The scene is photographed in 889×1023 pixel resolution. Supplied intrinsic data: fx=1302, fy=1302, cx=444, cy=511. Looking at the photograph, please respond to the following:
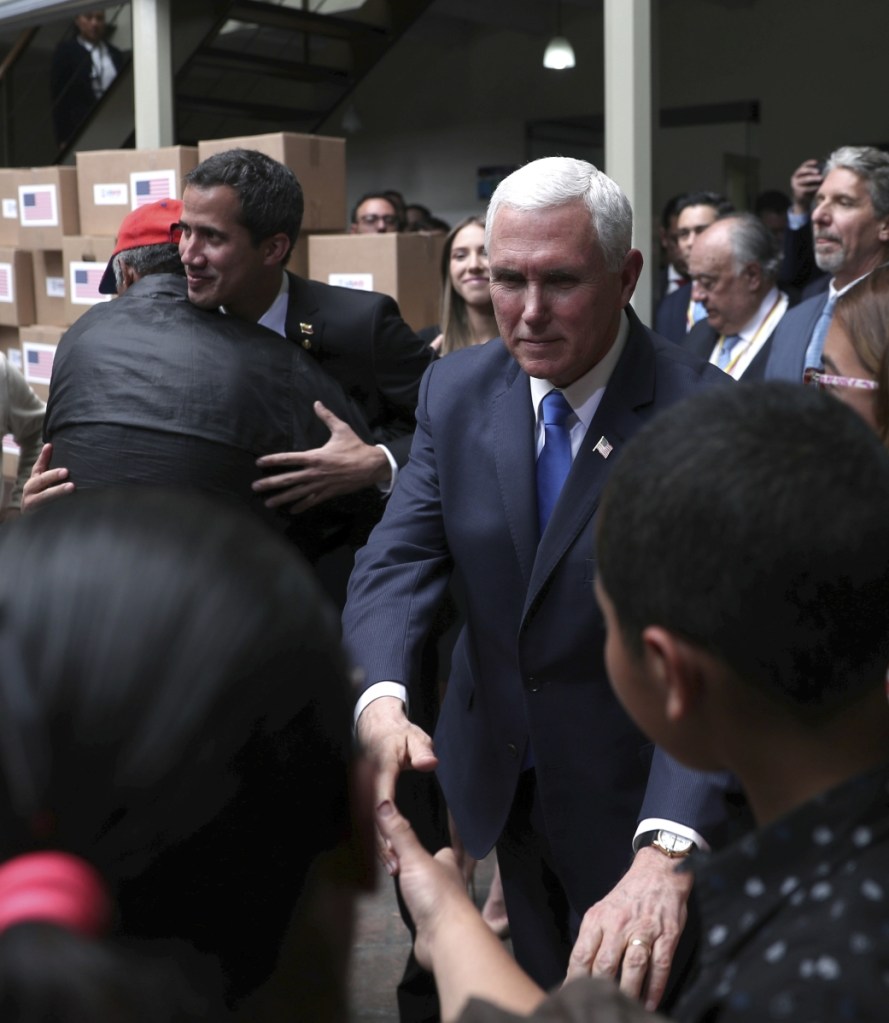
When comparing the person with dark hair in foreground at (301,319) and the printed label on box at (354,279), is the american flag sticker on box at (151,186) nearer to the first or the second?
the printed label on box at (354,279)

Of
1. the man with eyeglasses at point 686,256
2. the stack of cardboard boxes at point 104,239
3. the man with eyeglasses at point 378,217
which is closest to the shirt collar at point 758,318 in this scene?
the man with eyeglasses at point 686,256

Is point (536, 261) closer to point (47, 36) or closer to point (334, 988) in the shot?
point (334, 988)

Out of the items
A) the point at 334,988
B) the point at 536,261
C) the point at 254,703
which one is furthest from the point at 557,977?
the point at 254,703

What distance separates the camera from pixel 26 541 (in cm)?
69

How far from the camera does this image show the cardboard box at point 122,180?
15.3 feet

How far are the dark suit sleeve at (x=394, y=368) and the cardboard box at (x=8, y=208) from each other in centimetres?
319

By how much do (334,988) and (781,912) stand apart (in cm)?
32

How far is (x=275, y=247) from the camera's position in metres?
2.84

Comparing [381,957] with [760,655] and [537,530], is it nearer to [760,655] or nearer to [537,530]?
[537,530]

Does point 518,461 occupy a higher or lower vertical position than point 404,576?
higher

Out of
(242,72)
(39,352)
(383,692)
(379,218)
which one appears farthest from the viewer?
(242,72)

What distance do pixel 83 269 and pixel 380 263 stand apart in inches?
54.0

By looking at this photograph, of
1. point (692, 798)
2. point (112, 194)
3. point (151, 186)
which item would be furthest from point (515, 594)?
point (112, 194)

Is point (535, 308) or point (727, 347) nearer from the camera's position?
point (535, 308)
